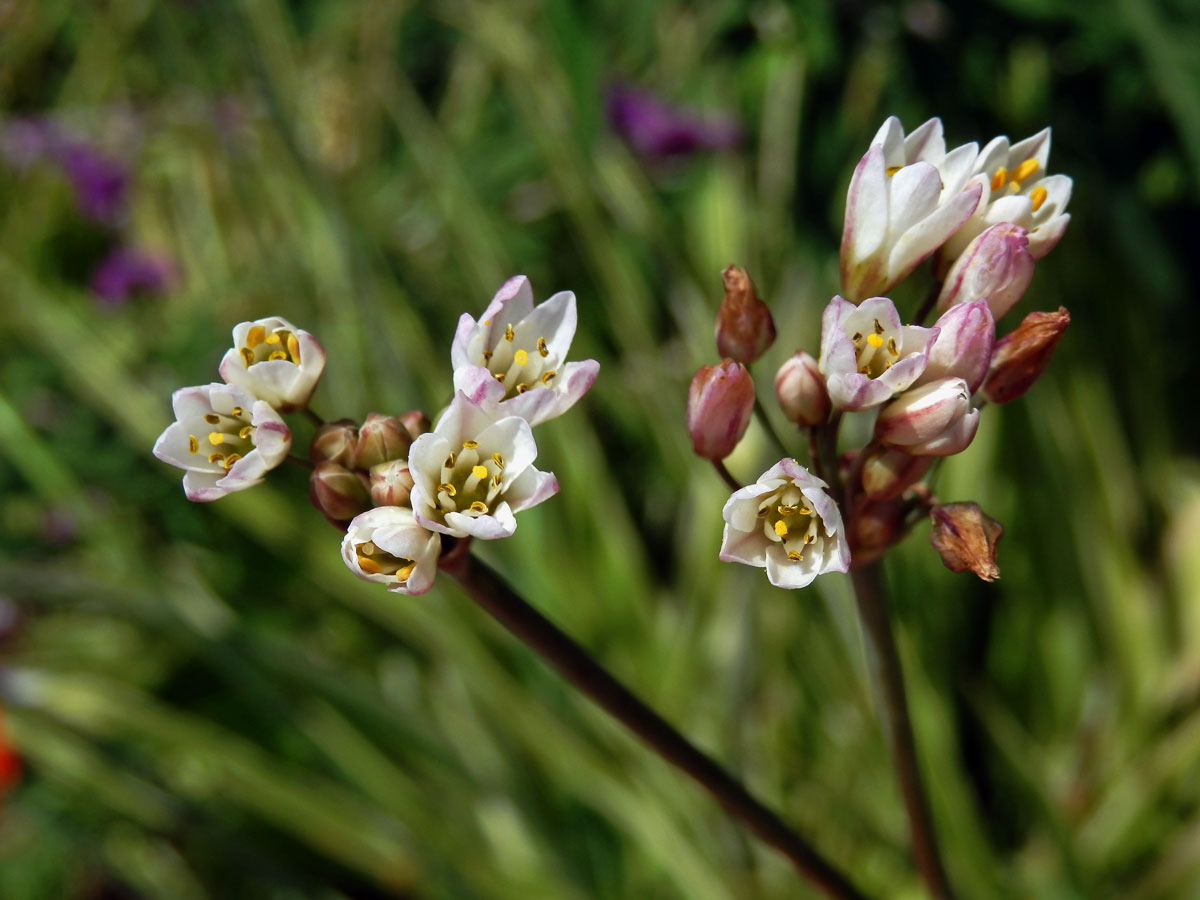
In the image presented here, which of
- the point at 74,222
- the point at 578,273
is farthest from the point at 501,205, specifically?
the point at 74,222

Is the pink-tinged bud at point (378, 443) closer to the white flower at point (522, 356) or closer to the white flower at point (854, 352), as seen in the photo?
the white flower at point (522, 356)

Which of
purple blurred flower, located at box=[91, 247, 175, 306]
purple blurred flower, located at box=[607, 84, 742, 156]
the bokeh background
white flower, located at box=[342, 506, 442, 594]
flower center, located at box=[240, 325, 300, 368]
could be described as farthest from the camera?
purple blurred flower, located at box=[91, 247, 175, 306]

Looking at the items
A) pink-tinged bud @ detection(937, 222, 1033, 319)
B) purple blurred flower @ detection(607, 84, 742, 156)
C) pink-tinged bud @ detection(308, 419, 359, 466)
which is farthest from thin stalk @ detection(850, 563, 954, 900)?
purple blurred flower @ detection(607, 84, 742, 156)

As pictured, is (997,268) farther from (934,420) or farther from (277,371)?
(277,371)

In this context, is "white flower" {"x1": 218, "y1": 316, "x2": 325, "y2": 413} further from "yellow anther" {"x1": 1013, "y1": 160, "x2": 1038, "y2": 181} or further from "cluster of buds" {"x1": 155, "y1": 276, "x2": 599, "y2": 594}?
"yellow anther" {"x1": 1013, "y1": 160, "x2": 1038, "y2": 181}

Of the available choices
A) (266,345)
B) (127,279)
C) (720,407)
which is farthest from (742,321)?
(127,279)

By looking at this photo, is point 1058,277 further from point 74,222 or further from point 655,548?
point 74,222

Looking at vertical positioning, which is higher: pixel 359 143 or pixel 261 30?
pixel 261 30

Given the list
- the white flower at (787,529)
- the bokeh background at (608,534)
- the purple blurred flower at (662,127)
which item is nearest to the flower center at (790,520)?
the white flower at (787,529)
